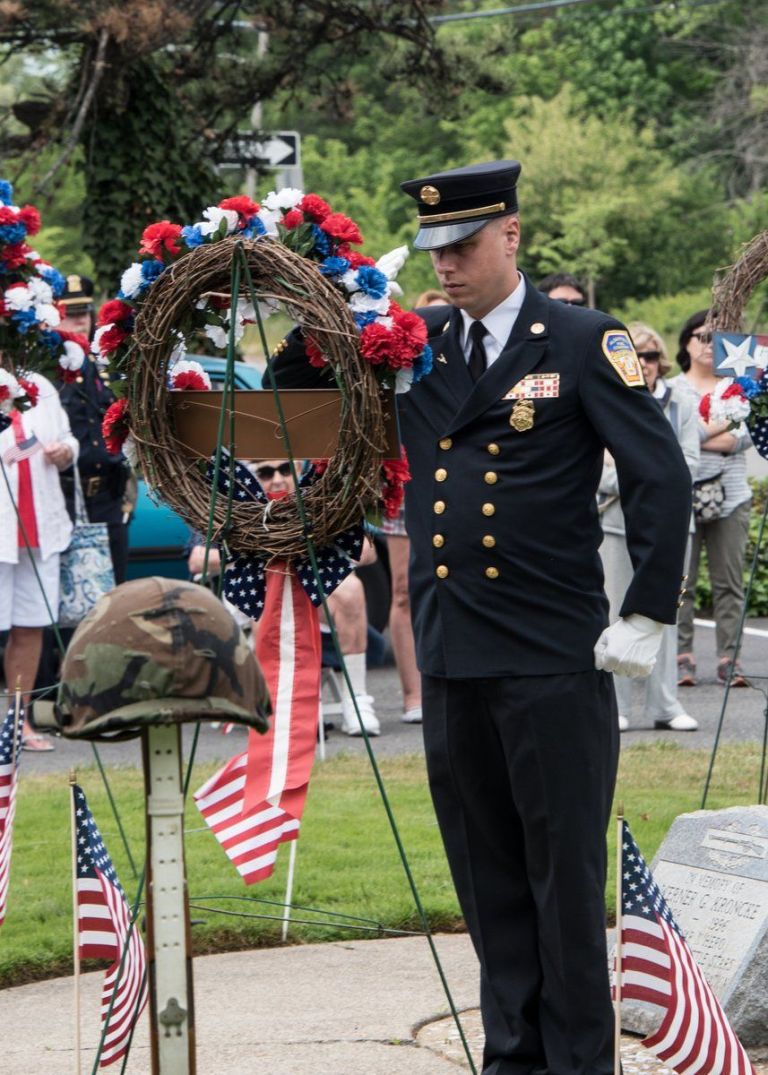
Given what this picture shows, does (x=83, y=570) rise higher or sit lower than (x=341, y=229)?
lower

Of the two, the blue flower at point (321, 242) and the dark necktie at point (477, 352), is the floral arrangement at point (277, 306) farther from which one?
the dark necktie at point (477, 352)

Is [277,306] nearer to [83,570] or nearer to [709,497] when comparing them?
[83,570]

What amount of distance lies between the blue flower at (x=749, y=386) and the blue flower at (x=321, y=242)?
2.93 meters

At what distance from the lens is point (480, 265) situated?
394 cm

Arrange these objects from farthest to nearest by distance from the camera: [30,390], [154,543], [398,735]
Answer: [154,543] → [398,735] → [30,390]

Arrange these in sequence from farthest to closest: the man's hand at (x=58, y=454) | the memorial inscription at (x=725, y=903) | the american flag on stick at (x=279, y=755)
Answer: the man's hand at (x=58, y=454) → the memorial inscription at (x=725, y=903) → the american flag on stick at (x=279, y=755)

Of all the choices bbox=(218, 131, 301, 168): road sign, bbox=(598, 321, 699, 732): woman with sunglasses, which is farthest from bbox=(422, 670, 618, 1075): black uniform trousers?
bbox=(218, 131, 301, 168): road sign

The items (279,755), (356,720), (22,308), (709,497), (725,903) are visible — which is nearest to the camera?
(279,755)

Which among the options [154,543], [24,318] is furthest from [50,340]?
[154,543]

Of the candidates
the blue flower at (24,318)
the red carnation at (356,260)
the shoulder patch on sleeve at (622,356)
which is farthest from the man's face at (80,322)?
the shoulder patch on sleeve at (622,356)

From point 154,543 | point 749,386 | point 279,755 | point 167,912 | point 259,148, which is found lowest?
point 154,543

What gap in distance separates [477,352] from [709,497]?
6123 mm

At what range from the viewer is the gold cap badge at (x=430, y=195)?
394 cm

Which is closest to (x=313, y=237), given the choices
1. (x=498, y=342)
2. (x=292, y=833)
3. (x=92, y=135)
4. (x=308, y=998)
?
(x=498, y=342)
